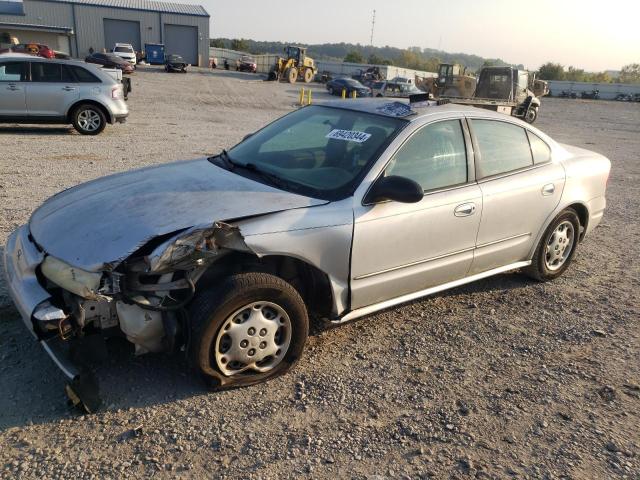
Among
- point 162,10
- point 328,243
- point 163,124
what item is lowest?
point 163,124

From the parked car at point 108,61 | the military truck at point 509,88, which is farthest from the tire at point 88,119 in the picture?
the parked car at point 108,61

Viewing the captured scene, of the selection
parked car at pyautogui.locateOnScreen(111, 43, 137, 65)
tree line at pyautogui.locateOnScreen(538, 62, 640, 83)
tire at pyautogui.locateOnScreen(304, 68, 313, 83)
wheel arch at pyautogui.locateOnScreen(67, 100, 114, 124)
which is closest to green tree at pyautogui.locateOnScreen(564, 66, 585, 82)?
tree line at pyautogui.locateOnScreen(538, 62, 640, 83)

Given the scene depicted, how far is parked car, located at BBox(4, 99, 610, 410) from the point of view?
284cm

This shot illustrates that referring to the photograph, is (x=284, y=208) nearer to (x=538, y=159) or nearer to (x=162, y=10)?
(x=538, y=159)

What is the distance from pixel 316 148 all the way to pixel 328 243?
1004 millimetres

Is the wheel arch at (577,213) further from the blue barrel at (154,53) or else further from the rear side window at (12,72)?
the blue barrel at (154,53)

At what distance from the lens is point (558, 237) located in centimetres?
489

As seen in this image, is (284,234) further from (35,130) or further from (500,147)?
(35,130)

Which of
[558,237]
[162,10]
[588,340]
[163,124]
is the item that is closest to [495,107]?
[163,124]

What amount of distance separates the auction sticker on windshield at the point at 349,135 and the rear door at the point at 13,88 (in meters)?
9.20

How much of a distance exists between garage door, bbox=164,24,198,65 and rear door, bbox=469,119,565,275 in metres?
60.9

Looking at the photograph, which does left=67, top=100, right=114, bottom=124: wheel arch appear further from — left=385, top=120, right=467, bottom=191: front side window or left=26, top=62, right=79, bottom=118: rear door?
left=385, top=120, right=467, bottom=191: front side window

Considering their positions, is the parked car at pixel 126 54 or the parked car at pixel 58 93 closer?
the parked car at pixel 58 93

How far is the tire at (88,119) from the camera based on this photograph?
11258 millimetres
